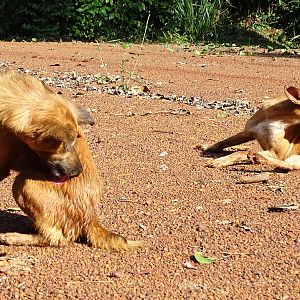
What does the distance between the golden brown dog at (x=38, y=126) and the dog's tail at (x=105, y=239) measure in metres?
0.46

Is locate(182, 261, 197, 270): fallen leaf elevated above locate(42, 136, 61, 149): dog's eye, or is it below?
below

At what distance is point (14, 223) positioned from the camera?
578 cm

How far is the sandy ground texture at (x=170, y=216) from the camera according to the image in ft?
15.4

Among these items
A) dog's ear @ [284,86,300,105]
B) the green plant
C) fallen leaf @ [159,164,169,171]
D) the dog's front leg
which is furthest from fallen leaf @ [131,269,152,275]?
the green plant

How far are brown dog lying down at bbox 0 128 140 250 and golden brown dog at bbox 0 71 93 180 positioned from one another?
136 millimetres

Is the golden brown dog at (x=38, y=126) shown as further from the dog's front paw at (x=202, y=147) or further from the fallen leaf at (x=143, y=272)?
the dog's front paw at (x=202, y=147)

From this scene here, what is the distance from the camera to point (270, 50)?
66.5 ft

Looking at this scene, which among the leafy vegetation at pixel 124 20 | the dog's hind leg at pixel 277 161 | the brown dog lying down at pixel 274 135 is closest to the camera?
the dog's hind leg at pixel 277 161

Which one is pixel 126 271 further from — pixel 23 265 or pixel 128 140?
pixel 128 140

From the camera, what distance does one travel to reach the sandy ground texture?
4.70m

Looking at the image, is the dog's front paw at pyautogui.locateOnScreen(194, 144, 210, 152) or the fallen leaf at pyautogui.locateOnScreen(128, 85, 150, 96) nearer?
the dog's front paw at pyautogui.locateOnScreen(194, 144, 210, 152)

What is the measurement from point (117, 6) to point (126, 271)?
1830cm

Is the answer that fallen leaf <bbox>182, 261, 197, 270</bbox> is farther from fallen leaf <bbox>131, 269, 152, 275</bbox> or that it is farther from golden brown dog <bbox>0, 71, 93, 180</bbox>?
golden brown dog <bbox>0, 71, 93, 180</bbox>

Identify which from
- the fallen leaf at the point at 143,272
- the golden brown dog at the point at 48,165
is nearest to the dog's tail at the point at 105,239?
the golden brown dog at the point at 48,165
